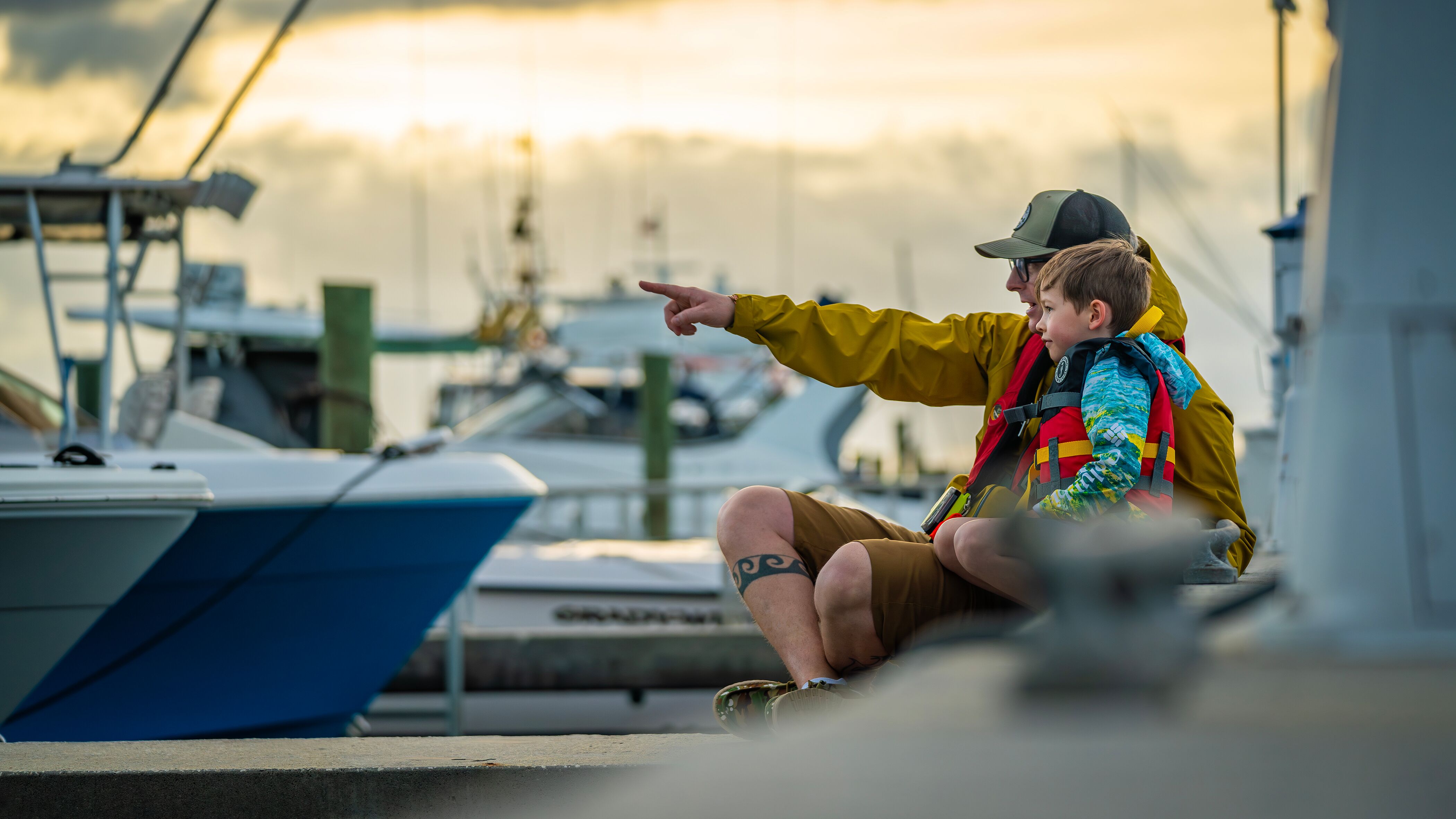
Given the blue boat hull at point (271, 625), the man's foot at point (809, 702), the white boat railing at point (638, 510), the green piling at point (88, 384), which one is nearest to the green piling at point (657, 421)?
the white boat railing at point (638, 510)

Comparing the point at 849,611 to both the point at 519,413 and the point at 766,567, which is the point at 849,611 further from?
the point at 519,413

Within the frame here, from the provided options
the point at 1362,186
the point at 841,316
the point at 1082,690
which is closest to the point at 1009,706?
the point at 1082,690

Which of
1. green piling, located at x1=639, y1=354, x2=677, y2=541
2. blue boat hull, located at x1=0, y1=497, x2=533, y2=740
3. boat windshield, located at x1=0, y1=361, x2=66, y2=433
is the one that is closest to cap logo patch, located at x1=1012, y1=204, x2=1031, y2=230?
blue boat hull, located at x1=0, y1=497, x2=533, y2=740

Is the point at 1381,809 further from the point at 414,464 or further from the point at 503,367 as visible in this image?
the point at 503,367

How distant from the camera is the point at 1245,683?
101 cm

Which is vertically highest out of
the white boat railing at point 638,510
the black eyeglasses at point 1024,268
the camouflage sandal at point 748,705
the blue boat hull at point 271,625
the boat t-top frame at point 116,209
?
the boat t-top frame at point 116,209

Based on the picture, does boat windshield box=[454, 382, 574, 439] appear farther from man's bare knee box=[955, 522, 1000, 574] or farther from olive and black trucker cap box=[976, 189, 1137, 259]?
man's bare knee box=[955, 522, 1000, 574]

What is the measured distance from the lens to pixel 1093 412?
2.47 m

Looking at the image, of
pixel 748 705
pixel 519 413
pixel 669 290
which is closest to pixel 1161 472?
pixel 748 705

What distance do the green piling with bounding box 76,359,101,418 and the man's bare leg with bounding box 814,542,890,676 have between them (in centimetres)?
974

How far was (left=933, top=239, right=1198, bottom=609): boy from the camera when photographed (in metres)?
2.40

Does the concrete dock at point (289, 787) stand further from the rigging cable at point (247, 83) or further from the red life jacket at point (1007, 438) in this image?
the rigging cable at point (247, 83)

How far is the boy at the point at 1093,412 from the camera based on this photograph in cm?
240

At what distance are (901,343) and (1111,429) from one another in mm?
674
